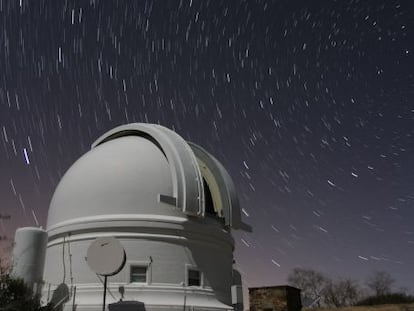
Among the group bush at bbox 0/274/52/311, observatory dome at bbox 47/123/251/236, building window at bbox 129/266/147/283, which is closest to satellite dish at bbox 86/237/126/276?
building window at bbox 129/266/147/283

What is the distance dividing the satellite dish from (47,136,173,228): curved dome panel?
176 centimetres

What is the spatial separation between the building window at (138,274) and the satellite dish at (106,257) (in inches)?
52.5

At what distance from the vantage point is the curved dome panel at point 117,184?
14391mm

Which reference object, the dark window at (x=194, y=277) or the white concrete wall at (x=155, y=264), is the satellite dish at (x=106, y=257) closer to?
the white concrete wall at (x=155, y=264)

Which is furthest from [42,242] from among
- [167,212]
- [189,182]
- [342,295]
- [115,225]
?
[342,295]

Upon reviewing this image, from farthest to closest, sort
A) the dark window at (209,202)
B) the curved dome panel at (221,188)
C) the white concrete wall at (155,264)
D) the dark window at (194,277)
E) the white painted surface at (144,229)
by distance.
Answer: the dark window at (209,202) → the curved dome panel at (221,188) → the dark window at (194,277) → the white painted surface at (144,229) → the white concrete wall at (155,264)

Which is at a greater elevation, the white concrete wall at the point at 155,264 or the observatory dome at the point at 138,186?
the observatory dome at the point at 138,186

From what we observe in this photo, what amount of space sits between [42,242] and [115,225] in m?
3.02

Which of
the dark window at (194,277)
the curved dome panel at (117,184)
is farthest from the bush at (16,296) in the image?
the dark window at (194,277)

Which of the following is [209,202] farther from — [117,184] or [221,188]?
[117,184]

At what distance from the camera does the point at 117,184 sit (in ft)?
48.0

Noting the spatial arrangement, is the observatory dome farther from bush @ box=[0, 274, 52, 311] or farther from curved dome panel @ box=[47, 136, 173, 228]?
bush @ box=[0, 274, 52, 311]

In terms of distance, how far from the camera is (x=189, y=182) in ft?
48.0

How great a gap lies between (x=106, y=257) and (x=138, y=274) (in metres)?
1.55
